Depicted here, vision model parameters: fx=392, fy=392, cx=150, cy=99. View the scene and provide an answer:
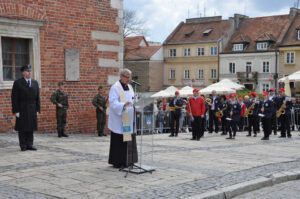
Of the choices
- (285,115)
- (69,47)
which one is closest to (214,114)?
(285,115)

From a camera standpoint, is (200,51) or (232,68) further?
(200,51)

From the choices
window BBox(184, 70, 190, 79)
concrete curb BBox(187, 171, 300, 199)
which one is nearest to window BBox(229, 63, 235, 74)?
window BBox(184, 70, 190, 79)

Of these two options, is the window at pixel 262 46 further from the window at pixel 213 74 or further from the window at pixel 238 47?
the window at pixel 213 74

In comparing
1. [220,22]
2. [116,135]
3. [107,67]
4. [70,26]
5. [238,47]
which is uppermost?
[220,22]

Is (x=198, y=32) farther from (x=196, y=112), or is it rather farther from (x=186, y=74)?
(x=196, y=112)

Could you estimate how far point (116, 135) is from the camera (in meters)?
7.52

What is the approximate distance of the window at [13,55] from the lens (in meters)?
12.2

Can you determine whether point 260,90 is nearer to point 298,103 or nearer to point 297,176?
point 298,103

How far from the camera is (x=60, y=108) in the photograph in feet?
41.5

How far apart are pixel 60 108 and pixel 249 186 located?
767 centimetres

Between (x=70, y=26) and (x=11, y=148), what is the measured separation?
560 centimetres

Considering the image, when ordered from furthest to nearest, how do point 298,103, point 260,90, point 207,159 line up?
point 260,90 → point 298,103 → point 207,159

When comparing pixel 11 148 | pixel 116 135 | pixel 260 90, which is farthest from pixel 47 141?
pixel 260 90

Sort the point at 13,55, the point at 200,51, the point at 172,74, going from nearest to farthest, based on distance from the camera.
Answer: the point at 13,55
the point at 200,51
the point at 172,74
